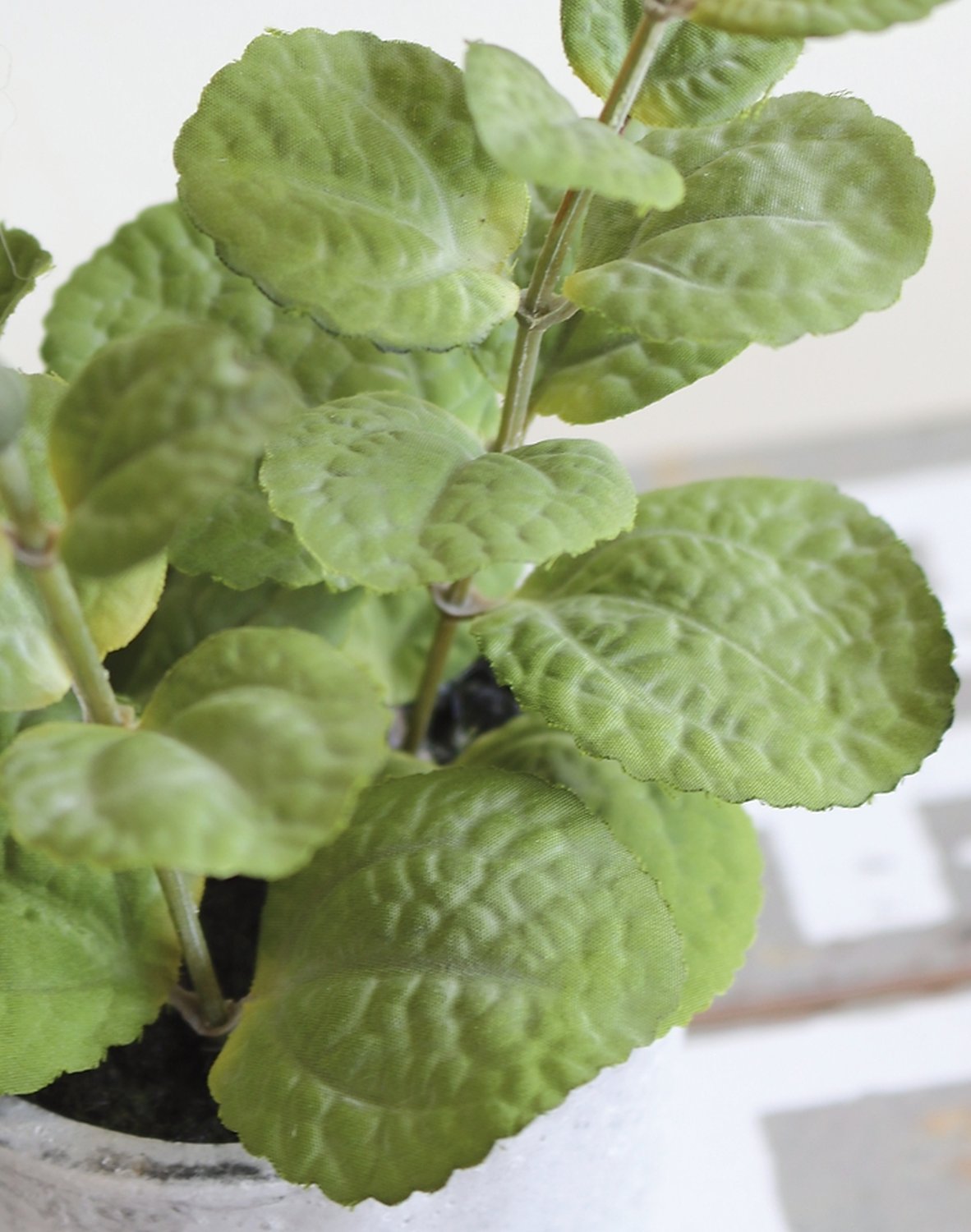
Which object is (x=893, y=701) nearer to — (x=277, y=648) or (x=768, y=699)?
(x=768, y=699)

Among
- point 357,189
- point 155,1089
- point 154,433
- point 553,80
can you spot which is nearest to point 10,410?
point 154,433

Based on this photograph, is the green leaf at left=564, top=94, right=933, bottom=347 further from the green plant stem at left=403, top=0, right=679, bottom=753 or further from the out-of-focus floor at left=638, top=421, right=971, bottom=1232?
the out-of-focus floor at left=638, top=421, right=971, bottom=1232

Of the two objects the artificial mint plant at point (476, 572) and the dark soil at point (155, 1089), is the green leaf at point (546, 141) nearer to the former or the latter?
the artificial mint plant at point (476, 572)

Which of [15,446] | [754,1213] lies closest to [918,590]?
[15,446]

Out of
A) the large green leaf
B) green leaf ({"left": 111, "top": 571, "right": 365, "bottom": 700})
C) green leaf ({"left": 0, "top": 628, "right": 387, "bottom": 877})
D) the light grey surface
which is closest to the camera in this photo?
green leaf ({"left": 0, "top": 628, "right": 387, "bottom": 877})

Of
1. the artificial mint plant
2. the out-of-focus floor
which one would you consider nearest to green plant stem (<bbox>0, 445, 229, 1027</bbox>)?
the artificial mint plant

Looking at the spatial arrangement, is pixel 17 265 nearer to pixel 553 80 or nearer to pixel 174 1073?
pixel 174 1073
